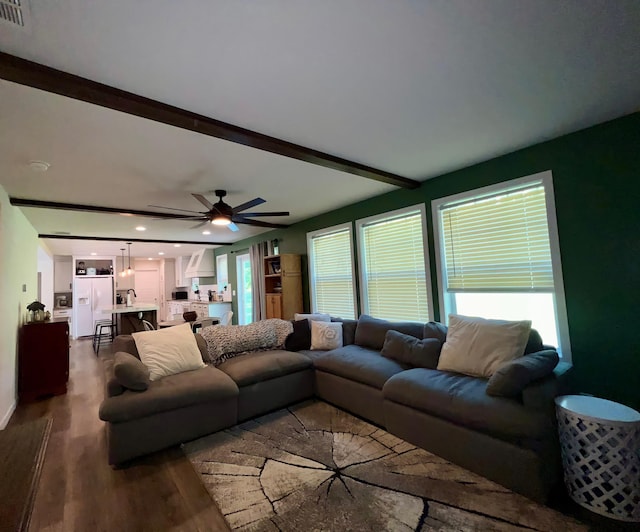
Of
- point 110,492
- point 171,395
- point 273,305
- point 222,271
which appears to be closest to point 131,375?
point 171,395

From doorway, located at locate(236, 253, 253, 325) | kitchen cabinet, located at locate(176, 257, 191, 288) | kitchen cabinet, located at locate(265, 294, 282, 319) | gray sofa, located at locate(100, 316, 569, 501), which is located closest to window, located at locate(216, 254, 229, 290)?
doorway, located at locate(236, 253, 253, 325)

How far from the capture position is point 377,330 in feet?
12.5

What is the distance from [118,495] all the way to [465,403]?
8.01 feet

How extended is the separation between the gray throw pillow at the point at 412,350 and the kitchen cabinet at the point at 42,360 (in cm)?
424

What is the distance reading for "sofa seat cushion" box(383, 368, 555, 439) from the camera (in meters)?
1.93

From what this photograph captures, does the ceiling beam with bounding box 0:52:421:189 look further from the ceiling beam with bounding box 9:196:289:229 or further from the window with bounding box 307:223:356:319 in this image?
the window with bounding box 307:223:356:319

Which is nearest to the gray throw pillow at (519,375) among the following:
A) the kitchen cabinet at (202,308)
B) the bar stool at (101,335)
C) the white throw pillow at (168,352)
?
the white throw pillow at (168,352)

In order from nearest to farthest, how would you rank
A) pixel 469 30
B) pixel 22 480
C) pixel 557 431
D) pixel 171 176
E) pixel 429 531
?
pixel 22 480 → pixel 469 30 → pixel 429 531 → pixel 557 431 → pixel 171 176

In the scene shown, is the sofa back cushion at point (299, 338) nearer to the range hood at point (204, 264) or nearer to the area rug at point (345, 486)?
the area rug at point (345, 486)

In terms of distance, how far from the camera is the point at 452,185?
3535mm

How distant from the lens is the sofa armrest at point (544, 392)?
1966 mm

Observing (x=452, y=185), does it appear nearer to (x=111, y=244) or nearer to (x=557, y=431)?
(x=557, y=431)

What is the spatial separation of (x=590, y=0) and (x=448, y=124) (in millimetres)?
1083

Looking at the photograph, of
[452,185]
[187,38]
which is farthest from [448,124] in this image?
[187,38]
